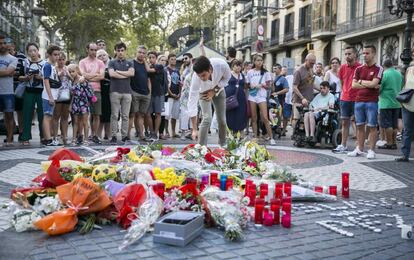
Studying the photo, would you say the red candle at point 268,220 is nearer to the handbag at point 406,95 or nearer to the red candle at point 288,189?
the red candle at point 288,189

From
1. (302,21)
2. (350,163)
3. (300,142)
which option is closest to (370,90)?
(350,163)

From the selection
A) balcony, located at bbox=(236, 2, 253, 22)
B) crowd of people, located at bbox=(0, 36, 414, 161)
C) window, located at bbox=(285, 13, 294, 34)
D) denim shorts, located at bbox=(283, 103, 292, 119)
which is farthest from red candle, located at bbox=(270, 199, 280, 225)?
balcony, located at bbox=(236, 2, 253, 22)

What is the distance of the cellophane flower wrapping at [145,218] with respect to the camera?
3.94 meters

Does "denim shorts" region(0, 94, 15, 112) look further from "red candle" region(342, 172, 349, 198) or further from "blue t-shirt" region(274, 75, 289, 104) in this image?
"blue t-shirt" region(274, 75, 289, 104)

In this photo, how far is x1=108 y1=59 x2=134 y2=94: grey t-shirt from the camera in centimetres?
1112

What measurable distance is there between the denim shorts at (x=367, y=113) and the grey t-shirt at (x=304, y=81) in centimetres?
245

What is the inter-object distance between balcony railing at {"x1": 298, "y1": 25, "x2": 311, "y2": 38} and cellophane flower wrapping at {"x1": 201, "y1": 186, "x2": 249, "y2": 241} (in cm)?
3852

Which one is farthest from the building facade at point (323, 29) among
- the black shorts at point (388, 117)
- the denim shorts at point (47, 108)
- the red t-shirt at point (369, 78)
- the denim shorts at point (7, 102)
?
the denim shorts at point (7, 102)

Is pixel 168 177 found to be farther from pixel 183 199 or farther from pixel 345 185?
pixel 345 185

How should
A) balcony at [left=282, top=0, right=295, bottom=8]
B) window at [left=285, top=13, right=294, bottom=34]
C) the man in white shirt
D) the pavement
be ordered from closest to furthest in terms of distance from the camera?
the pavement
the man in white shirt
balcony at [left=282, top=0, right=295, bottom=8]
window at [left=285, top=13, right=294, bottom=34]

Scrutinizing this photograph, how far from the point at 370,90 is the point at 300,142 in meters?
2.54

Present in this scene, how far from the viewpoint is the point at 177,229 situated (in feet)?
12.5

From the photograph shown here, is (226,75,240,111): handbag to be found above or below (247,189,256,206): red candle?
above

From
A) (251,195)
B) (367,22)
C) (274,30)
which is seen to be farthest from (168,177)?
(274,30)
